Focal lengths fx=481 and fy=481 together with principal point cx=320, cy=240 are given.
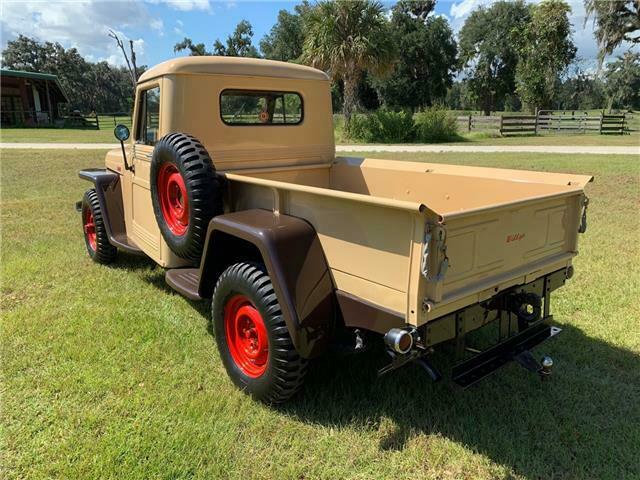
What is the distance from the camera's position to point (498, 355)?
2.72m

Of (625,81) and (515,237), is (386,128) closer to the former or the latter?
(515,237)

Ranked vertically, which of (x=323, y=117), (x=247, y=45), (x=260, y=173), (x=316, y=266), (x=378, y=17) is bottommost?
(x=316, y=266)

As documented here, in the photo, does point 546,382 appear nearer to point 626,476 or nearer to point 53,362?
point 626,476

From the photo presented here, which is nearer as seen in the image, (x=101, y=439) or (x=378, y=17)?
(x=101, y=439)

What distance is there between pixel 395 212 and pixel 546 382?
5.93 feet

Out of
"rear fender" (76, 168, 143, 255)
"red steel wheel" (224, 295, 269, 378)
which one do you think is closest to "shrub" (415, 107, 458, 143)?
"rear fender" (76, 168, 143, 255)

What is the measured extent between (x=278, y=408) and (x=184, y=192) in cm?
154

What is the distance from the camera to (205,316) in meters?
4.12

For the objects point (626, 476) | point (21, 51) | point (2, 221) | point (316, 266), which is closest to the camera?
point (626, 476)

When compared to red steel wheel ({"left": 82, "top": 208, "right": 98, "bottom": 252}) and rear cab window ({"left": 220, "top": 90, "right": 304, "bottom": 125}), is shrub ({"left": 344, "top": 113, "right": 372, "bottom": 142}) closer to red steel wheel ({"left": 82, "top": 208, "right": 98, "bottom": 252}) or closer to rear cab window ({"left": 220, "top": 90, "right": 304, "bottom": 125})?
red steel wheel ({"left": 82, "top": 208, "right": 98, "bottom": 252})

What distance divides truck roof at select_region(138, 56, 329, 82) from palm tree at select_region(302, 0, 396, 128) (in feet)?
57.6

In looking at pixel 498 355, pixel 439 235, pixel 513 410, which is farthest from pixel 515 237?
pixel 513 410

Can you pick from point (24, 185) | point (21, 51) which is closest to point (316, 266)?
point (24, 185)

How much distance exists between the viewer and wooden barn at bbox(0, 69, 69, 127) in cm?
3369
